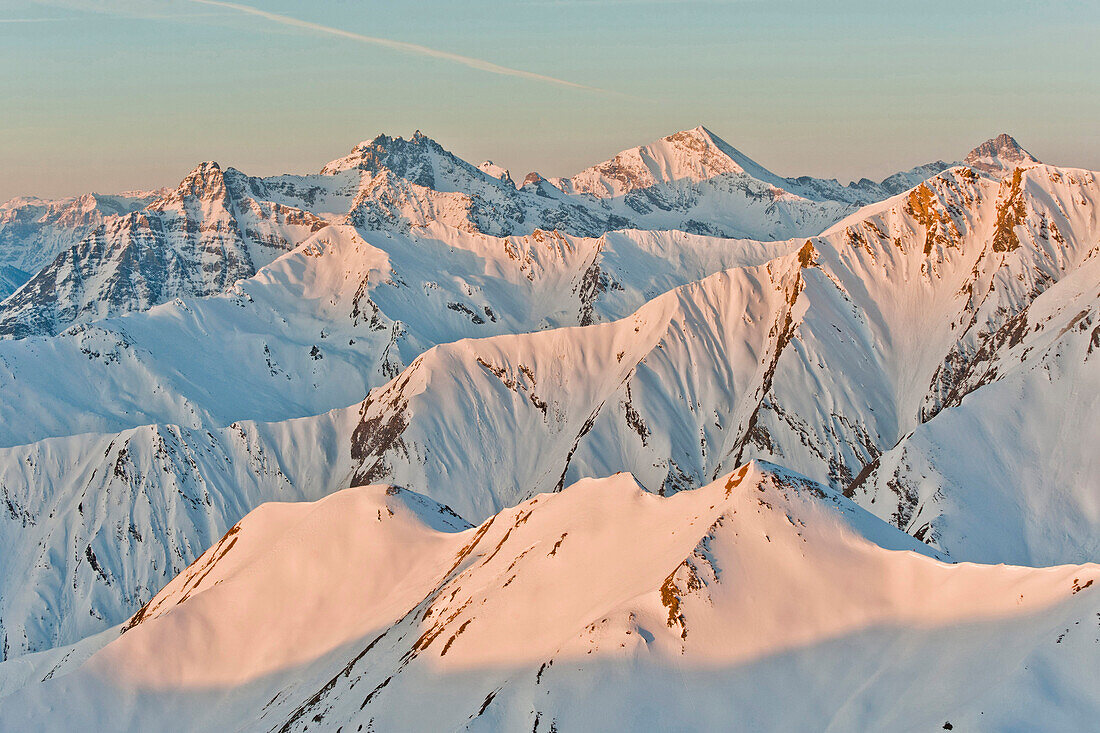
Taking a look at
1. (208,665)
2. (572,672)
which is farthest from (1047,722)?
(208,665)

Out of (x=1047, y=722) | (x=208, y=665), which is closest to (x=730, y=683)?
(x=1047, y=722)

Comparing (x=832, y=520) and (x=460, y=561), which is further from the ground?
(x=832, y=520)

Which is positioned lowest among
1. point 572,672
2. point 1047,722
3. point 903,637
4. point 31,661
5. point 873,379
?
point 31,661

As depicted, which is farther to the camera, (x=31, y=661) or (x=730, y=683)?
(x=31, y=661)

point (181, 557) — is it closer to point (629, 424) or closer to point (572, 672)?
point (629, 424)

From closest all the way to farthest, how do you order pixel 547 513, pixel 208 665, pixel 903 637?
pixel 903 637, pixel 547 513, pixel 208 665

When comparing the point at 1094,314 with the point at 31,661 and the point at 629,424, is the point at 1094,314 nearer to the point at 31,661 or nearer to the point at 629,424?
the point at 629,424

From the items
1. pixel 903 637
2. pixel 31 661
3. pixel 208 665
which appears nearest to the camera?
pixel 903 637
